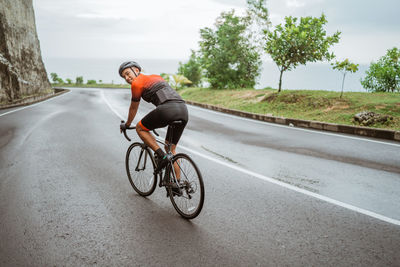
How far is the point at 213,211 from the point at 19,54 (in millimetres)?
28251

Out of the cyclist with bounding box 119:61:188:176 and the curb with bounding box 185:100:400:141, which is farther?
the curb with bounding box 185:100:400:141

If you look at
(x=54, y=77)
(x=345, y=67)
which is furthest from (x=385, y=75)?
(x=54, y=77)

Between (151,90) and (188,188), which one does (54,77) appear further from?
(188,188)

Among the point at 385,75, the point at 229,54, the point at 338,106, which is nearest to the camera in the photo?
the point at 338,106

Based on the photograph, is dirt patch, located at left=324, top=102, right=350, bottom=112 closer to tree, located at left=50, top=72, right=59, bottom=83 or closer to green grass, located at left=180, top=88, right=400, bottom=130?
green grass, located at left=180, top=88, right=400, bottom=130

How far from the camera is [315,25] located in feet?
A: 49.2

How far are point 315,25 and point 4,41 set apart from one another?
2101 centimetres

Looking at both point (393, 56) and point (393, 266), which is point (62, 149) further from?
point (393, 56)

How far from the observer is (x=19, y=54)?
25.9 m

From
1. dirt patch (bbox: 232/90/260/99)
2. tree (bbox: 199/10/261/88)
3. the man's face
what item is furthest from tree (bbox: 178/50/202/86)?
the man's face

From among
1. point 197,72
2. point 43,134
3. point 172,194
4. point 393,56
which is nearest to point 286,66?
point 393,56

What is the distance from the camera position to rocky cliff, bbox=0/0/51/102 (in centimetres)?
1935

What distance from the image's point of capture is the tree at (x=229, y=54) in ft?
76.5

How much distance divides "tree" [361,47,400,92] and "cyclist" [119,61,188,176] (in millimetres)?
15889
